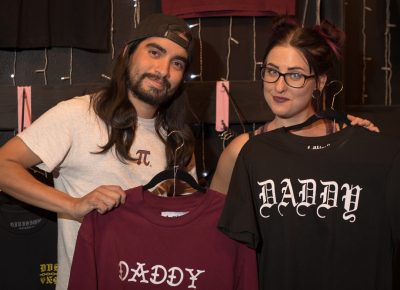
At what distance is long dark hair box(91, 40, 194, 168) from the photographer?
4.59 ft

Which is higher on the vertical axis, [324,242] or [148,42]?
[148,42]

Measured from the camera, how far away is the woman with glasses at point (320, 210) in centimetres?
114

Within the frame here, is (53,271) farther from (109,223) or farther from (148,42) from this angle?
(148,42)

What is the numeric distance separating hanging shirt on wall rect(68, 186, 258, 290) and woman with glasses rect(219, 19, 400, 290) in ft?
0.21

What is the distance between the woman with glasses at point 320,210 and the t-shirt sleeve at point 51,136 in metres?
0.53

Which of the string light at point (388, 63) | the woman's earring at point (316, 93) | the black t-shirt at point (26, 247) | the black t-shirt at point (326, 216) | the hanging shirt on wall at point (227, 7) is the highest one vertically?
the hanging shirt on wall at point (227, 7)

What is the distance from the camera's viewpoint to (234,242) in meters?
1.18

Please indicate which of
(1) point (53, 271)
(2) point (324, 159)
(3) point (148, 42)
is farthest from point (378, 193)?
(1) point (53, 271)

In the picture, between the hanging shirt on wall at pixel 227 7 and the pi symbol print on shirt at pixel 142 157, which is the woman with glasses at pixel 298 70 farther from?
the hanging shirt on wall at pixel 227 7

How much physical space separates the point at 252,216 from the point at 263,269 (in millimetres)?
155

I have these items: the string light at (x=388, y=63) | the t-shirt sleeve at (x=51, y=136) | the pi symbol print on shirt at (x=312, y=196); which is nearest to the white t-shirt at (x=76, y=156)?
the t-shirt sleeve at (x=51, y=136)

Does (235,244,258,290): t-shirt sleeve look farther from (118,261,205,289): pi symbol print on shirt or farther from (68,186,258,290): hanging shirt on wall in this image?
(118,261,205,289): pi symbol print on shirt

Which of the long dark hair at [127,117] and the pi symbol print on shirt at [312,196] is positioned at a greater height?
the long dark hair at [127,117]

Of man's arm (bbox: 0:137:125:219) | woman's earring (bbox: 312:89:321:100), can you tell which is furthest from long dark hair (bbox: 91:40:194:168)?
woman's earring (bbox: 312:89:321:100)
